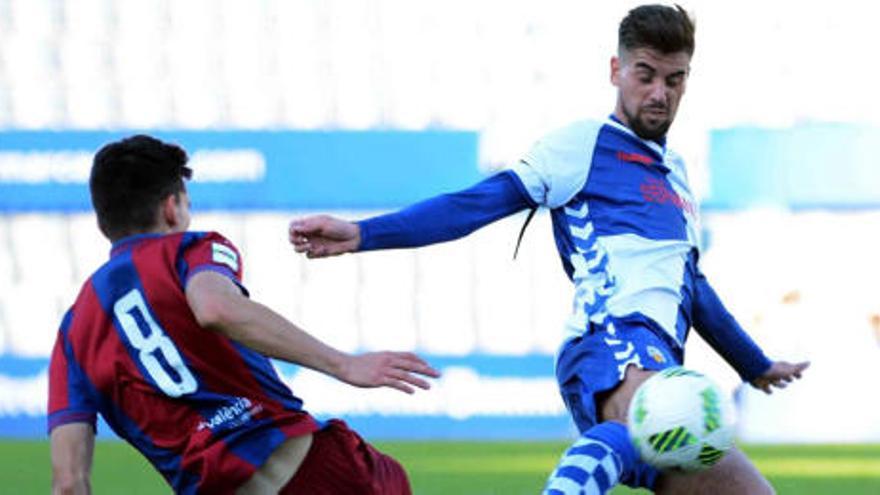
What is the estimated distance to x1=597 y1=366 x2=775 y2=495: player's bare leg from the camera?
16.5ft

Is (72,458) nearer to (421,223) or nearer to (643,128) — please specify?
(421,223)

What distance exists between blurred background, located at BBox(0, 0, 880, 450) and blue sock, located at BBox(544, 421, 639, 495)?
7948mm

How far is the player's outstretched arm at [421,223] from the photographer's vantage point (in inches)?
199

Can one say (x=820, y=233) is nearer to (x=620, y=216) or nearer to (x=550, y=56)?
(x=550, y=56)

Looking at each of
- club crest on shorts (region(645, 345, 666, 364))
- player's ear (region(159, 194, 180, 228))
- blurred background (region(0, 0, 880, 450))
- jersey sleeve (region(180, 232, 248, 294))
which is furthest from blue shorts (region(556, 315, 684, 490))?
blurred background (region(0, 0, 880, 450))

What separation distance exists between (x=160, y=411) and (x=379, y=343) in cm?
877

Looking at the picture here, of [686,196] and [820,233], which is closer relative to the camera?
[686,196]

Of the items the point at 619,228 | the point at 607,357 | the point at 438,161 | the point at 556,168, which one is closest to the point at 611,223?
the point at 619,228

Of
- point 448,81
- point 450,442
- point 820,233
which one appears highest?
point 448,81

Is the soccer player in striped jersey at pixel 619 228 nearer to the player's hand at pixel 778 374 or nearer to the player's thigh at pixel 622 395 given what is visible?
the player's thigh at pixel 622 395

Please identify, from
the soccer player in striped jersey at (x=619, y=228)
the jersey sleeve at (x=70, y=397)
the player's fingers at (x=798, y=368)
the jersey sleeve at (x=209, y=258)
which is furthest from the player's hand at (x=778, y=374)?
the jersey sleeve at (x=70, y=397)

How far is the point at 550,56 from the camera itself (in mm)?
13484

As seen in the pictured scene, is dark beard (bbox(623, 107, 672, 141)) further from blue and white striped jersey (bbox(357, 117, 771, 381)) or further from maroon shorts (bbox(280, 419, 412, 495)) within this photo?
maroon shorts (bbox(280, 419, 412, 495))

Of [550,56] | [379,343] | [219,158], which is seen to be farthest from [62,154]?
[550,56]
